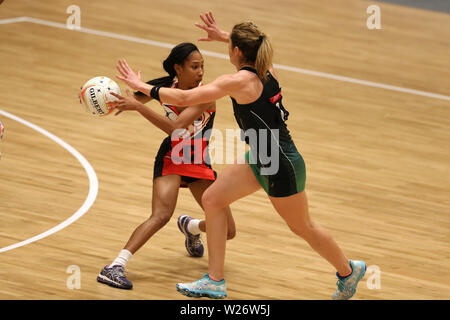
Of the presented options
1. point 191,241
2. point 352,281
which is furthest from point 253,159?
point 191,241

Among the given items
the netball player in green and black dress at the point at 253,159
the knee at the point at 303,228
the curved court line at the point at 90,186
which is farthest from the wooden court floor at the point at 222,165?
the knee at the point at 303,228

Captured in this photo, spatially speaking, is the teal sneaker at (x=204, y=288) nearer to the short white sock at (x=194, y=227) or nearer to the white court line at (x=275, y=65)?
the short white sock at (x=194, y=227)

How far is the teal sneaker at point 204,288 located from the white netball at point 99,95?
Result: 55.0 inches

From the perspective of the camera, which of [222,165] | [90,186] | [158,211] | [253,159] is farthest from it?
[222,165]

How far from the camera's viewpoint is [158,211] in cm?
622

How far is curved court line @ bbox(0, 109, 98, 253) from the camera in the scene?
687 cm

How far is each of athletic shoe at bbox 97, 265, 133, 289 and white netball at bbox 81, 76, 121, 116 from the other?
3.76 ft

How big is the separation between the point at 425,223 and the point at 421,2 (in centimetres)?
1267

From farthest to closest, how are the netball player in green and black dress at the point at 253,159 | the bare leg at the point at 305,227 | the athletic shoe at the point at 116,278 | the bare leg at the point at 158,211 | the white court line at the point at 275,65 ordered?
the white court line at the point at 275,65 → the bare leg at the point at 158,211 → the athletic shoe at the point at 116,278 → the bare leg at the point at 305,227 → the netball player in green and black dress at the point at 253,159

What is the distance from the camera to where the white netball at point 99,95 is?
6066mm

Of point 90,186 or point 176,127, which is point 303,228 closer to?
point 176,127

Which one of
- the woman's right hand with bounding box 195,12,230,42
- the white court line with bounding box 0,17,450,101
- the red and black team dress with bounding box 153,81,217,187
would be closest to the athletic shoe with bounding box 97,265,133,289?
the red and black team dress with bounding box 153,81,217,187

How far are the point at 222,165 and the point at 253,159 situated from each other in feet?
11.9

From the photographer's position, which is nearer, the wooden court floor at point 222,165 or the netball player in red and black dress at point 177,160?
the netball player in red and black dress at point 177,160
